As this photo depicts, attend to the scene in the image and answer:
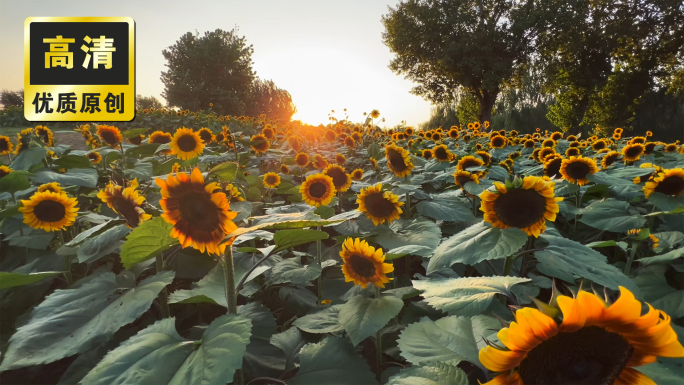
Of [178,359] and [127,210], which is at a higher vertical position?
[127,210]

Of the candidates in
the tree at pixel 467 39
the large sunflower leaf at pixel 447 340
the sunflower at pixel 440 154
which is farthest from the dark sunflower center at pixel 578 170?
the tree at pixel 467 39

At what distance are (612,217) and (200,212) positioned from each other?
2.43 meters

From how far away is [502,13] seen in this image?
24.5m

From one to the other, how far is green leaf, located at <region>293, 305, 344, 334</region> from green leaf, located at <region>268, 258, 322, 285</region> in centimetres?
18

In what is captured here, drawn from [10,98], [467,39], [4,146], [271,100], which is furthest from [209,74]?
[4,146]

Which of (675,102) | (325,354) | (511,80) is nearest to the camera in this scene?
(325,354)

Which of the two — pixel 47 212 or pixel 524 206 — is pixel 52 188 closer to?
pixel 47 212

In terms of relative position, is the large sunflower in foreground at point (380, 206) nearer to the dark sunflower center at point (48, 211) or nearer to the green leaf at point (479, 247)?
the green leaf at point (479, 247)

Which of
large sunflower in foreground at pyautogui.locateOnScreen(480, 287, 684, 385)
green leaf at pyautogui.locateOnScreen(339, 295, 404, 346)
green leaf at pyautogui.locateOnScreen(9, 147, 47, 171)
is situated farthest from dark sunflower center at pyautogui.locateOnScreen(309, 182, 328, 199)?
large sunflower in foreground at pyautogui.locateOnScreen(480, 287, 684, 385)

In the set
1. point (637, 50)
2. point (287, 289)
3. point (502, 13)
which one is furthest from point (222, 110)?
point (287, 289)

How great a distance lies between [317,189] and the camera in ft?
9.46

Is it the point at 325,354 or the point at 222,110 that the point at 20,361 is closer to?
the point at 325,354

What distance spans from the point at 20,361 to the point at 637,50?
105ft

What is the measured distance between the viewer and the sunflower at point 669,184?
2.32 metres
